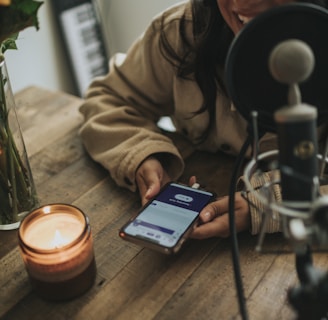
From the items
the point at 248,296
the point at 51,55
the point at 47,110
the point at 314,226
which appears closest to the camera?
the point at 314,226

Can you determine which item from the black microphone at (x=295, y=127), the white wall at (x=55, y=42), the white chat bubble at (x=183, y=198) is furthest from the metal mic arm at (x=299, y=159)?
the white wall at (x=55, y=42)

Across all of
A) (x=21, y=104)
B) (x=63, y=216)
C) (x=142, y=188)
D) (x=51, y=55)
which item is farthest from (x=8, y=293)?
(x=51, y=55)

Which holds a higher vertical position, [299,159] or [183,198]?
[299,159]

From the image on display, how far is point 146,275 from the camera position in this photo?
0.61 m

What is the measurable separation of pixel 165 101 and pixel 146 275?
42 cm

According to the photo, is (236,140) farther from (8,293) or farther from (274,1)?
(8,293)

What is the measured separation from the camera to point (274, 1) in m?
0.62

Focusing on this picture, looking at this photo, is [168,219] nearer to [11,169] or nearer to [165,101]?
[11,169]

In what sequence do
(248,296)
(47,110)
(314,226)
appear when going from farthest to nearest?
1. (47,110)
2. (248,296)
3. (314,226)

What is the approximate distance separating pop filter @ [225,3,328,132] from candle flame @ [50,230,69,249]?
272 millimetres

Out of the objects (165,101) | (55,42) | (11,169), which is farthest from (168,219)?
(55,42)

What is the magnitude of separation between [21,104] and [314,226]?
78 cm

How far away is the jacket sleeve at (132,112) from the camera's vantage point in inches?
31.0

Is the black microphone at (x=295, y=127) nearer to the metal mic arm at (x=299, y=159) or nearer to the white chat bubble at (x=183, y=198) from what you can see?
the metal mic arm at (x=299, y=159)
